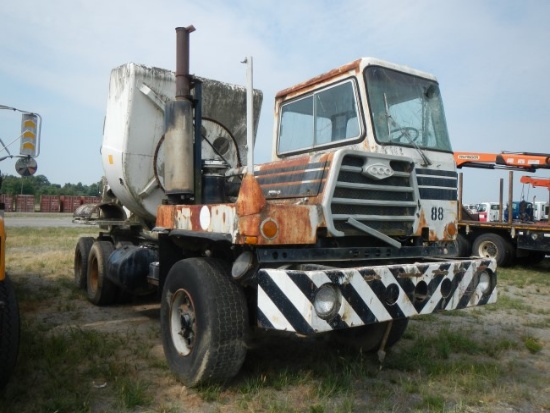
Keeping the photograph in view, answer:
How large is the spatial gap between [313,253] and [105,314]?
4087 mm

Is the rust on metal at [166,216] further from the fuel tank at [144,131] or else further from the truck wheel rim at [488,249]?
the truck wheel rim at [488,249]

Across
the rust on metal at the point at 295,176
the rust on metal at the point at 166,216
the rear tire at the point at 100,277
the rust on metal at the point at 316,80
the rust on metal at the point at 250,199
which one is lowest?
the rear tire at the point at 100,277

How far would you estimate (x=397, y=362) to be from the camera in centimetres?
478

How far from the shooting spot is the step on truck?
3.46 meters

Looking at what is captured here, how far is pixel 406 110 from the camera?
4559 mm

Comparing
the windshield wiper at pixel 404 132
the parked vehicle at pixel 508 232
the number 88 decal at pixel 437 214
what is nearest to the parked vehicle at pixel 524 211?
the parked vehicle at pixel 508 232

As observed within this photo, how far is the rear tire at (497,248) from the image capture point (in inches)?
534

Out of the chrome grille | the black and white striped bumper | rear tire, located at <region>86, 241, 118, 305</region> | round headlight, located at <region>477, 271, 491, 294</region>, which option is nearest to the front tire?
the black and white striped bumper

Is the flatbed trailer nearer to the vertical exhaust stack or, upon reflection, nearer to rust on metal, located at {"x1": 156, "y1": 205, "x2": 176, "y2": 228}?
the vertical exhaust stack

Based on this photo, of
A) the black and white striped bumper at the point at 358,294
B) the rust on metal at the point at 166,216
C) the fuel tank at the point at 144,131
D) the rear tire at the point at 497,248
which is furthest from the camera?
the rear tire at the point at 497,248

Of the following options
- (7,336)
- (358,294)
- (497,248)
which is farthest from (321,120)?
(497,248)

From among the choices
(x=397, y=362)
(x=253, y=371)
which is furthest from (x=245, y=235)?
(x=397, y=362)

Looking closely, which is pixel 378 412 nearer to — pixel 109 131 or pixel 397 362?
pixel 397 362

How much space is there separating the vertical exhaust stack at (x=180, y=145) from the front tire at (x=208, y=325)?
965 mm
